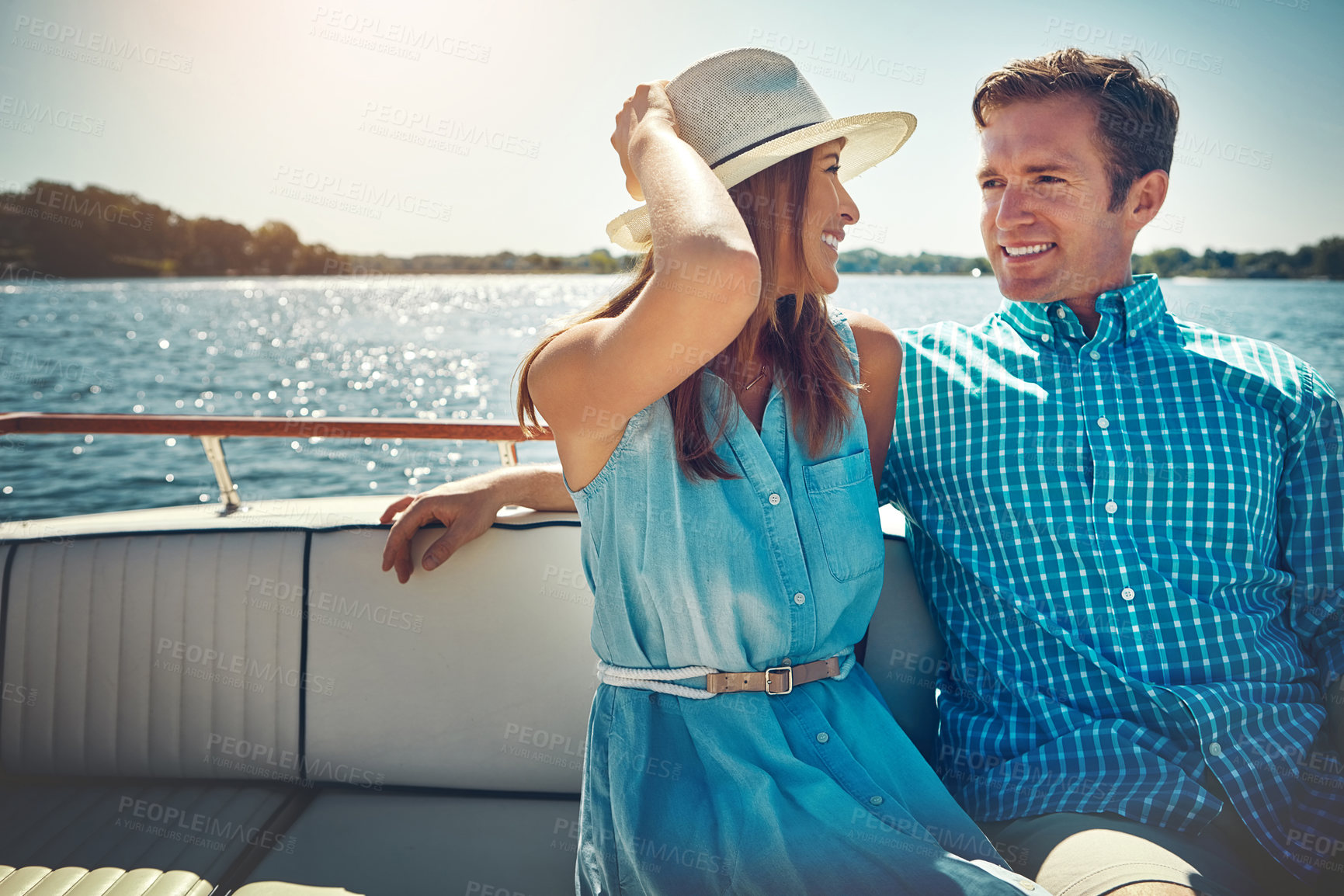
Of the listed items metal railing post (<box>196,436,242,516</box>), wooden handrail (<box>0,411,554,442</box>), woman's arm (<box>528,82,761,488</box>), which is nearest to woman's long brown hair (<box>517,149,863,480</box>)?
woman's arm (<box>528,82,761,488</box>)

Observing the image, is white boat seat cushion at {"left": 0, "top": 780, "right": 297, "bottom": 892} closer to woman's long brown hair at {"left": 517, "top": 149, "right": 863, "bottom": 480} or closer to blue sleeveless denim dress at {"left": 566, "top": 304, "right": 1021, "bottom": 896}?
blue sleeveless denim dress at {"left": 566, "top": 304, "right": 1021, "bottom": 896}

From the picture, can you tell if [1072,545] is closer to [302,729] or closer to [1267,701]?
[1267,701]

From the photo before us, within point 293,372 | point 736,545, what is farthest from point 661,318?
point 293,372

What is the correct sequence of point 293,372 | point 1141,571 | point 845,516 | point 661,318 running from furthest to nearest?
point 293,372
point 1141,571
point 845,516
point 661,318

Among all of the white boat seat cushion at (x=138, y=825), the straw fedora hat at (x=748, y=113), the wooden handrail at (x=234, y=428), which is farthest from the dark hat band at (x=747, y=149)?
the white boat seat cushion at (x=138, y=825)

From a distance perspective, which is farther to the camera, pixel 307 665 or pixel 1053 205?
pixel 307 665

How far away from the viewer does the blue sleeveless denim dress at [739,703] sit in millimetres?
1211

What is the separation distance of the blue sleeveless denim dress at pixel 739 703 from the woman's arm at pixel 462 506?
0.51 m

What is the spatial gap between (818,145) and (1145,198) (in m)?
0.87

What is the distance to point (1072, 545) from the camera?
1571mm

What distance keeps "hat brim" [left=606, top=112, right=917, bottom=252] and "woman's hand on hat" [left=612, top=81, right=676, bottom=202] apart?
9cm

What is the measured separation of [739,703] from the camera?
134 centimetres

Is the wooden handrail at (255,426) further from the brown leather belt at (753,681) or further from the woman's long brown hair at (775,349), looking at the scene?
the brown leather belt at (753,681)

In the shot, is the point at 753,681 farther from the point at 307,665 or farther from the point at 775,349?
the point at 307,665
